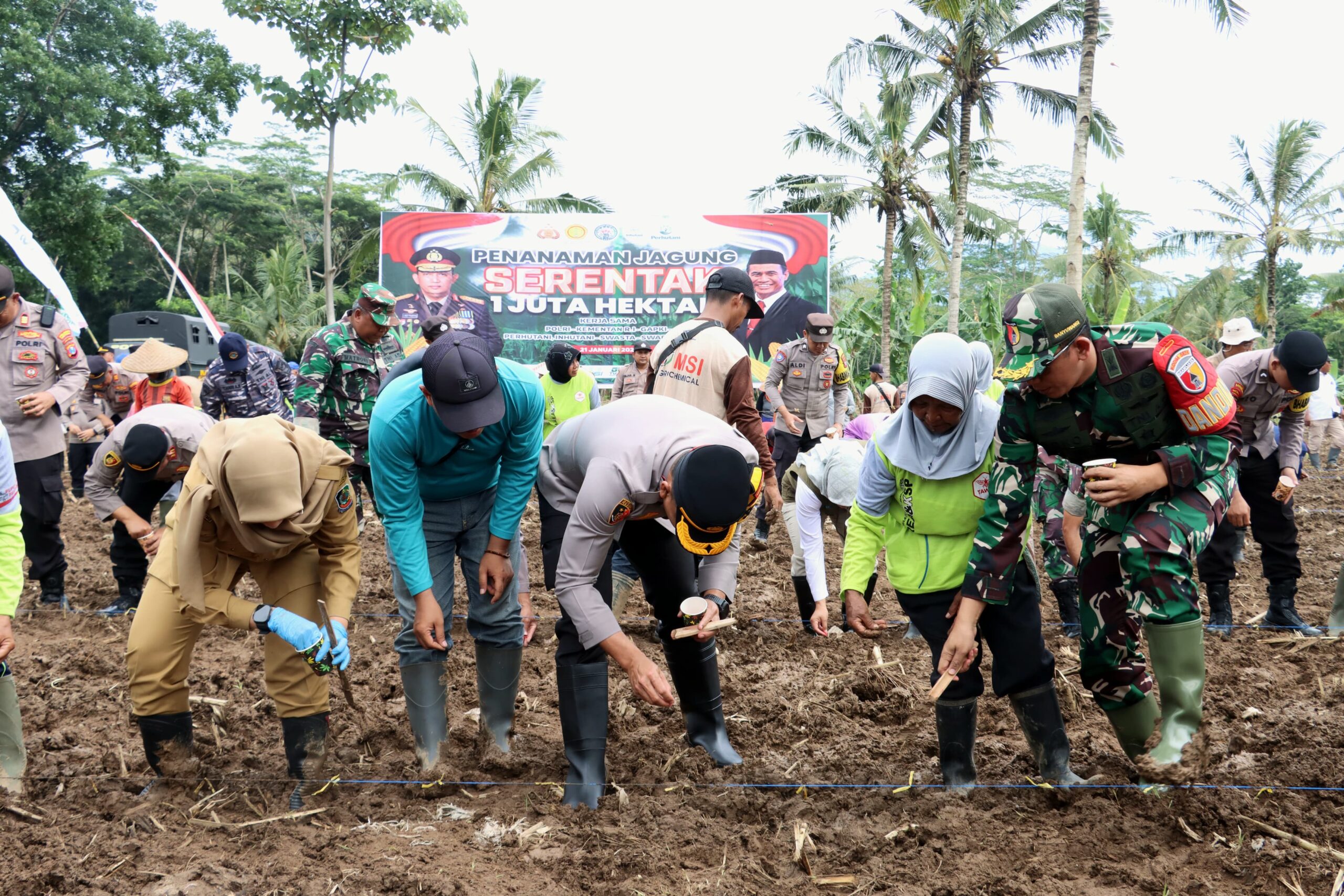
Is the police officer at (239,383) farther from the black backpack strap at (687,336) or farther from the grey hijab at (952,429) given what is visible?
the grey hijab at (952,429)

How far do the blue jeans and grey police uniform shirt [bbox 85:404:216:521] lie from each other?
217cm

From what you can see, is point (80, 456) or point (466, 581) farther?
point (80, 456)

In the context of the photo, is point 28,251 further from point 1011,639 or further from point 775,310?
point 1011,639

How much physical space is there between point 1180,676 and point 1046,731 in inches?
19.9

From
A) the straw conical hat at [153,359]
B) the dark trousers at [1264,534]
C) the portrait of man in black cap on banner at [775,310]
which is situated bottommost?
the dark trousers at [1264,534]

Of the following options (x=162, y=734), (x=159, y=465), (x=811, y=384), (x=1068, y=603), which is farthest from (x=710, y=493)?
(x=811, y=384)

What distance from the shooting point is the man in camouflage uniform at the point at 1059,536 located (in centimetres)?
542

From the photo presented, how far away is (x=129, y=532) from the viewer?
545 centimetres

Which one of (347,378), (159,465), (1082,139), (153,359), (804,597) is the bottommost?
(804,597)

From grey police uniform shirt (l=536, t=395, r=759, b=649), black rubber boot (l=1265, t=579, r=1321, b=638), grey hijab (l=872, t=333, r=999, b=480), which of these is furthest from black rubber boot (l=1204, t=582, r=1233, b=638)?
grey police uniform shirt (l=536, t=395, r=759, b=649)

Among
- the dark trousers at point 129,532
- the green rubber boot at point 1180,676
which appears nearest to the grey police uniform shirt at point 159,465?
the dark trousers at point 129,532

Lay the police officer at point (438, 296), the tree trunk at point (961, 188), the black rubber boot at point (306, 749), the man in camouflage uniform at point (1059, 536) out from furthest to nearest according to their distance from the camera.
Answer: the tree trunk at point (961, 188) < the police officer at point (438, 296) < the man in camouflage uniform at point (1059, 536) < the black rubber boot at point (306, 749)

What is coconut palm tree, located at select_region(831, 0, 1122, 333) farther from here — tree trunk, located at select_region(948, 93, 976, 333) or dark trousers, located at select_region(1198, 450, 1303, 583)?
dark trousers, located at select_region(1198, 450, 1303, 583)

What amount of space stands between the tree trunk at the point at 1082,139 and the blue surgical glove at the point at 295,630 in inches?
442
